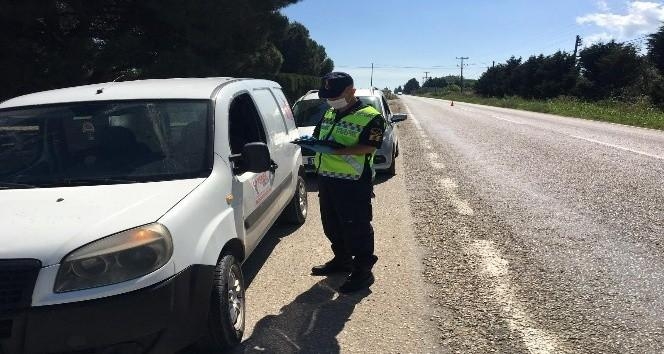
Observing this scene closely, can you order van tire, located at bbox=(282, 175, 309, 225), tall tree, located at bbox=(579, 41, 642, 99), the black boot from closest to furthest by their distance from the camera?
the black boot, van tire, located at bbox=(282, 175, 309, 225), tall tree, located at bbox=(579, 41, 642, 99)

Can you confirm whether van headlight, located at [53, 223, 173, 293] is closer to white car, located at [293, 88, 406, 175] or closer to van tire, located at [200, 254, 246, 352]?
van tire, located at [200, 254, 246, 352]

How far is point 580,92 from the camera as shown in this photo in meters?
55.0

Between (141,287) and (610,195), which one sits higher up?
(141,287)

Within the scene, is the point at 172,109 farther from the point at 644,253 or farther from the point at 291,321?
the point at 644,253

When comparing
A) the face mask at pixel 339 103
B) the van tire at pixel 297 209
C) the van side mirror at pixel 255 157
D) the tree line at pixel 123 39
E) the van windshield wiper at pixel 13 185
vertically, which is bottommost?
the van tire at pixel 297 209

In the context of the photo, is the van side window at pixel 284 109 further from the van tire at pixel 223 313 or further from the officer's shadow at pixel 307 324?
the van tire at pixel 223 313

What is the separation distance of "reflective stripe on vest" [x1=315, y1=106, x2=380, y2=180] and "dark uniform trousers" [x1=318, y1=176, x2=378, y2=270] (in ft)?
0.24

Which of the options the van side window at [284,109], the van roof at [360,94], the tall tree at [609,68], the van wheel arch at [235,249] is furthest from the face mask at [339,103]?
the tall tree at [609,68]

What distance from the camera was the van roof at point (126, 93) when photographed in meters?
3.74

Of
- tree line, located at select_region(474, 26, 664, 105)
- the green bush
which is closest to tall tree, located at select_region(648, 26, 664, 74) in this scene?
tree line, located at select_region(474, 26, 664, 105)

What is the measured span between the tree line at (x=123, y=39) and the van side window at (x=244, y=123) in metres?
12.6

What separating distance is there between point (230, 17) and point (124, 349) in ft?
56.7

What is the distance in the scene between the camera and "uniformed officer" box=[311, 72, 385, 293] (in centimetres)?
396

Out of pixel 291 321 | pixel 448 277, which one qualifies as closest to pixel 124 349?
pixel 291 321
